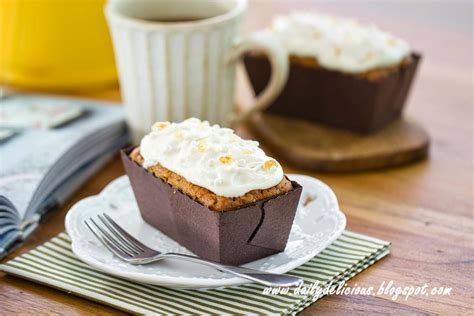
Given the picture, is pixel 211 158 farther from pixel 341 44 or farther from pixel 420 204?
pixel 341 44

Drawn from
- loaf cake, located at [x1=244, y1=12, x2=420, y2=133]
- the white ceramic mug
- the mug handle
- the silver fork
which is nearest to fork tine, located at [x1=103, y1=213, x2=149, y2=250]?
the silver fork

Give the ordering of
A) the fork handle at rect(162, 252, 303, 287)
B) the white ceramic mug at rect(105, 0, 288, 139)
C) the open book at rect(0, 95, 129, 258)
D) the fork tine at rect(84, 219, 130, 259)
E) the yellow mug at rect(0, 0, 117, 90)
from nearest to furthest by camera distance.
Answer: the fork handle at rect(162, 252, 303, 287), the fork tine at rect(84, 219, 130, 259), the open book at rect(0, 95, 129, 258), the white ceramic mug at rect(105, 0, 288, 139), the yellow mug at rect(0, 0, 117, 90)

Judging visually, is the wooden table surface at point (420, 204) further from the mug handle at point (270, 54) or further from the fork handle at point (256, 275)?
the mug handle at point (270, 54)

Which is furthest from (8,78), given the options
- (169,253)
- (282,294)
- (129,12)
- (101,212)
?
(282,294)

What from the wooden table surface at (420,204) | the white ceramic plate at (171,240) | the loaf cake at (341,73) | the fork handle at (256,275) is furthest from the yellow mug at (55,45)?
the fork handle at (256,275)

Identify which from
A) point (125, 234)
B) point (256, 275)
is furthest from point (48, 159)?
point (256, 275)

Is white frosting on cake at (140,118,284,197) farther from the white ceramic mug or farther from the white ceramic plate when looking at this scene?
the white ceramic mug

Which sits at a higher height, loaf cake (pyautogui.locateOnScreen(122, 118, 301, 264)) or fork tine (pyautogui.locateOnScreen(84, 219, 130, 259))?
loaf cake (pyautogui.locateOnScreen(122, 118, 301, 264))
